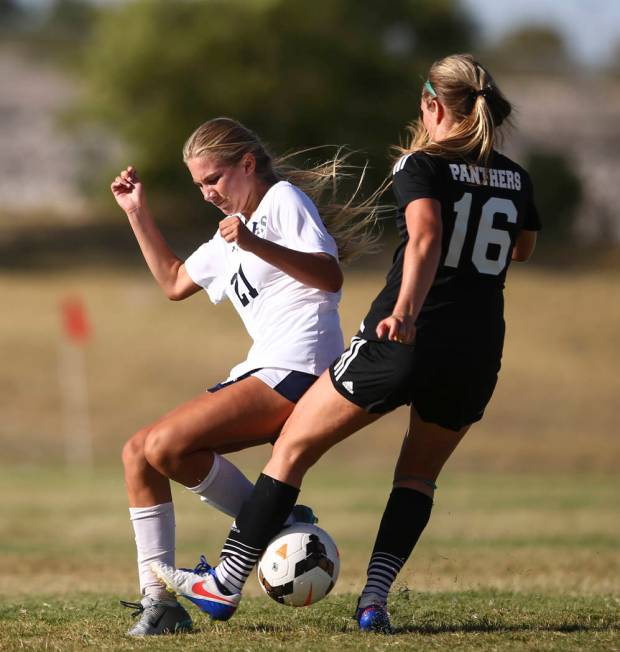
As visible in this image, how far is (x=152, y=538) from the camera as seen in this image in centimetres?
545

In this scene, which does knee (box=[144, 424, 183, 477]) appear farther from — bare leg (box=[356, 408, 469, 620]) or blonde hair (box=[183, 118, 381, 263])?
blonde hair (box=[183, 118, 381, 263])

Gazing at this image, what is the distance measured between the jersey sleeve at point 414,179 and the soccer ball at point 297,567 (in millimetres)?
1382

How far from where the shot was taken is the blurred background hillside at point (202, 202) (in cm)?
3114

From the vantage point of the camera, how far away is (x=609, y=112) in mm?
53688

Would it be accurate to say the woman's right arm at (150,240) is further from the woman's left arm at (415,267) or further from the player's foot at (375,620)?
the player's foot at (375,620)

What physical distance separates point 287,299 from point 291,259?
1.02 feet

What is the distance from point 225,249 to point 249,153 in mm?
437

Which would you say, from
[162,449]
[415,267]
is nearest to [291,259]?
[415,267]

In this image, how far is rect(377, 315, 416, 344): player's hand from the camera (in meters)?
4.76

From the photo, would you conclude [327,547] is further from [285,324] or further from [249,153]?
[249,153]

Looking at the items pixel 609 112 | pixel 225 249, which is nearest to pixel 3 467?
pixel 225 249

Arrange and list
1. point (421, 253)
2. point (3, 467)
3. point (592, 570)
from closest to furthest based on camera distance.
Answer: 1. point (421, 253)
2. point (592, 570)
3. point (3, 467)

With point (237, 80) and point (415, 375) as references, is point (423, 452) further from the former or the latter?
point (237, 80)

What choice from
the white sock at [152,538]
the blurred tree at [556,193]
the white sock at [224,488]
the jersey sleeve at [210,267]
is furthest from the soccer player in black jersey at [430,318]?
the blurred tree at [556,193]
